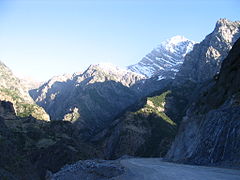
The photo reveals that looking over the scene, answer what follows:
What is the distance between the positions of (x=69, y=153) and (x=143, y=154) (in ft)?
158

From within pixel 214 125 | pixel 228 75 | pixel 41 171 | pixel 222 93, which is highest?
pixel 228 75

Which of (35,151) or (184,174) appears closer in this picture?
(184,174)

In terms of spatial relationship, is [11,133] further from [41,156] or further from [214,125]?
[214,125]

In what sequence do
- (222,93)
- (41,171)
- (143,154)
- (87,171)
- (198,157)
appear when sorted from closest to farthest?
(87,171), (198,157), (222,93), (41,171), (143,154)

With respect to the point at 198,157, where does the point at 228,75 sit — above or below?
above

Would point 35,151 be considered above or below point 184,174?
above

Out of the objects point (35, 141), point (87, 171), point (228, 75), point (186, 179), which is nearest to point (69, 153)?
point (35, 141)

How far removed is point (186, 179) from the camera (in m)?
18.8

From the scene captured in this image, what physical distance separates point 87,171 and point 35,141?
17045 centimetres

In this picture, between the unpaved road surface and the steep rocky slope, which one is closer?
the unpaved road surface

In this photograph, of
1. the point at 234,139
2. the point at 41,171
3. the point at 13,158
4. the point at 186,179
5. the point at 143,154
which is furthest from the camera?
the point at 143,154

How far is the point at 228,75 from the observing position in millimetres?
50844

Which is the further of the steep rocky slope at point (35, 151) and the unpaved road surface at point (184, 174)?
the steep rocky slope at point (35, 151)

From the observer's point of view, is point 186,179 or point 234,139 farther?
point 234,139
